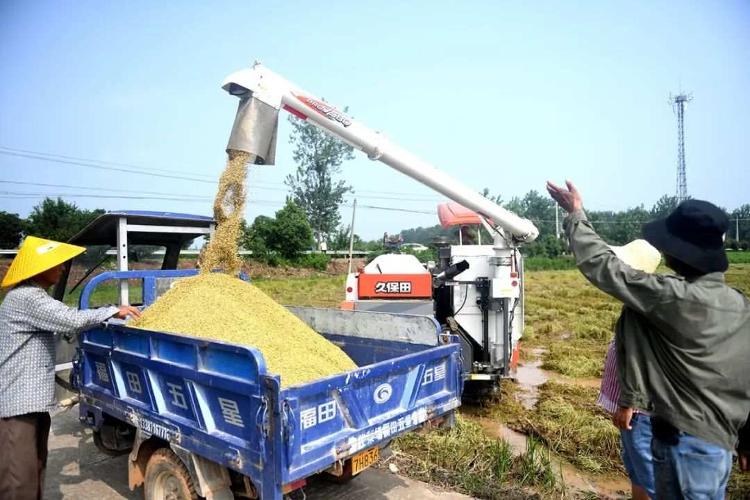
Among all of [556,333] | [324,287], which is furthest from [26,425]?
[324,287]

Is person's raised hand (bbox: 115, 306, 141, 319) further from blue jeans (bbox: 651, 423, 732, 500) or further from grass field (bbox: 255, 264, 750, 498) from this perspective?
blue jeans (bbox: 651, 423, 732, 500)

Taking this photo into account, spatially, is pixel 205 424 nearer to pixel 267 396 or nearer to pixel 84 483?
pixel 267 396

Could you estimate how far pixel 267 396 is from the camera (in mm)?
2475

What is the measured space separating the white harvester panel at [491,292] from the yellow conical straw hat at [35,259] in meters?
3.85

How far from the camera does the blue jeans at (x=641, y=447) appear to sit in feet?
9.42

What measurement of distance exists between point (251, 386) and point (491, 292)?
3555mm

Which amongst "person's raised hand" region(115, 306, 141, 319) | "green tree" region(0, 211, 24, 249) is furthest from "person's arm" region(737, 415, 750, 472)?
"green tree" region(0, 211, 24, 249)

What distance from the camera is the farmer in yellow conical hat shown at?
2.91 meters

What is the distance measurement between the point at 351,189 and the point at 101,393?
142 feet

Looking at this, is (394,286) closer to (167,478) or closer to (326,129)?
(326,129)

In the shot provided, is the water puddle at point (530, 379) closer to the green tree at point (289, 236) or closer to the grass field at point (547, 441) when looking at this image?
the grass field at point (547, 441)

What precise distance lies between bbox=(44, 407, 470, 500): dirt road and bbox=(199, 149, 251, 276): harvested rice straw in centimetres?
185

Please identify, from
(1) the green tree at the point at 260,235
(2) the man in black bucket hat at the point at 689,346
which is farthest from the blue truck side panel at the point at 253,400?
(1) the green tree at the point at 260,235

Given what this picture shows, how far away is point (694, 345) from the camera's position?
2047 mm
